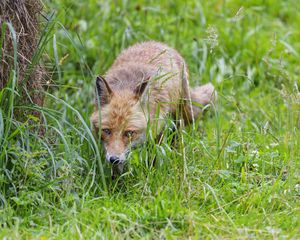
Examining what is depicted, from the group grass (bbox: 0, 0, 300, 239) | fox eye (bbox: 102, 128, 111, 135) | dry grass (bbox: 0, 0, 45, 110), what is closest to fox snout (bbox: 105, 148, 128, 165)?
grass (bbox: 0, 0, 300, 239)

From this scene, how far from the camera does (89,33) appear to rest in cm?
964

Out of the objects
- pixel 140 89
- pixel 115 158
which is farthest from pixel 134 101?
pixel 115 158

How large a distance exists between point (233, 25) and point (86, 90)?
2708 mm

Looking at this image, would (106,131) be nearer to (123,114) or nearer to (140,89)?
(123,114)

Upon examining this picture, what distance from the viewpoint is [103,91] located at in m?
6.85

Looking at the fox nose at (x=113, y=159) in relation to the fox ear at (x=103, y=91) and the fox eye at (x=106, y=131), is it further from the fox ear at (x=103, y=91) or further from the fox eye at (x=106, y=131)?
the fox ear at (x=103, y=91)

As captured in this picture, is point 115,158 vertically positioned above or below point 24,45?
below

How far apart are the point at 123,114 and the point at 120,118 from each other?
0.16ft

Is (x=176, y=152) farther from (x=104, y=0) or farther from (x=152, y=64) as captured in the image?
(x=104, y=0)

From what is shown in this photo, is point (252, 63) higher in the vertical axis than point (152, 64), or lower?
lower

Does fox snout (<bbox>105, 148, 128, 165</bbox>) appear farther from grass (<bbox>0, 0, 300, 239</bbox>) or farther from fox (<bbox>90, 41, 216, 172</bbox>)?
grass (<bbox>0, 0, 300, 239</bbox>)

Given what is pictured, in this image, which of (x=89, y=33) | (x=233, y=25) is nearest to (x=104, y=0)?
(x=89, y=33)

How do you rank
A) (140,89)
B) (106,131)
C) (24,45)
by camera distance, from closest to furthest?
(24,45) → (106,131) → (140,89)

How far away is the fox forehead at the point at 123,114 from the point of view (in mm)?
6660
